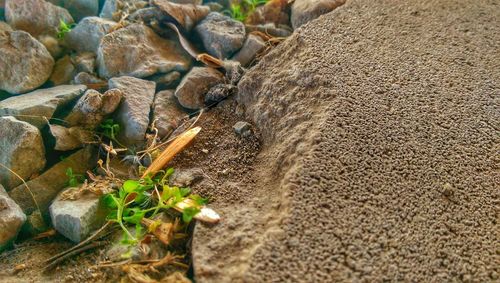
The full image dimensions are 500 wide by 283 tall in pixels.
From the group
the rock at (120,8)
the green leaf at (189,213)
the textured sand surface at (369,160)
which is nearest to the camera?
the textured sand surface at (369,160)

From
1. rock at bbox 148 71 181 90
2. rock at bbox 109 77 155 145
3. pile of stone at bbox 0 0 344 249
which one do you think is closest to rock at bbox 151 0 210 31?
pile of stone at bbox 0 0 344 249

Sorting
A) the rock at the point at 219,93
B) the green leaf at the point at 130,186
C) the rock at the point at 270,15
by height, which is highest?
the rock at the point at 270,15

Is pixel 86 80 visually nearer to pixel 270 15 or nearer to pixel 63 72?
pixel 63 72

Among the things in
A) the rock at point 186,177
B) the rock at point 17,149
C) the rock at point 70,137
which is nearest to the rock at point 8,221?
the rock at point 17,149

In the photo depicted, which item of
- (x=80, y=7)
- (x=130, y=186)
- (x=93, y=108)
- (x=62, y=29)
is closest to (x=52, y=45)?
(x=62, y=29)

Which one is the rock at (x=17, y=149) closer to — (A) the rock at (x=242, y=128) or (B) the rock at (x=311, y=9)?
(A) the rock at (x=242, y=128)

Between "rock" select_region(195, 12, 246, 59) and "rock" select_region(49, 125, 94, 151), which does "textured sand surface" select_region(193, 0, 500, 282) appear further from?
"rock" select_region(49, 125, 94, 151)

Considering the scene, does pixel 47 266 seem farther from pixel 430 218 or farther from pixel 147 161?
pixel 430 218
